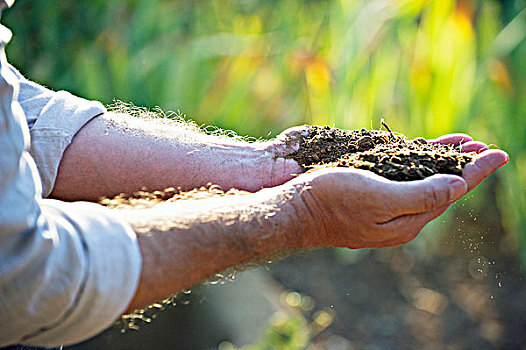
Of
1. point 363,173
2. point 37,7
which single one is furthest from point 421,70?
point 37,7

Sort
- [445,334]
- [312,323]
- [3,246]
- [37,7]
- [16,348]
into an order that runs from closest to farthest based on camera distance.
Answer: [3,246] < [16,348] < [445,334] < [312,323] < [37,7]

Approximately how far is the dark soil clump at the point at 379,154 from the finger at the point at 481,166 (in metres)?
0.01

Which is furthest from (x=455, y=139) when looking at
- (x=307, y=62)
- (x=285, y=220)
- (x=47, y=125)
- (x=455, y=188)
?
(x=307, y=62)

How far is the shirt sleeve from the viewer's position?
97 cm

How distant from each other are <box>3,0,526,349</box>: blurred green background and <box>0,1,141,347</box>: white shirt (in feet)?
5.36

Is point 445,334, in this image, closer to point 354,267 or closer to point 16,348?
point 354,267

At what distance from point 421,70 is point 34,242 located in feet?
6.13

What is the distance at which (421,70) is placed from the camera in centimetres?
225

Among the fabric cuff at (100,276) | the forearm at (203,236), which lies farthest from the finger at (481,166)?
the fabric cuff at (100,276)

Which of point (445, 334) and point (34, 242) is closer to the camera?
point (34, 242)

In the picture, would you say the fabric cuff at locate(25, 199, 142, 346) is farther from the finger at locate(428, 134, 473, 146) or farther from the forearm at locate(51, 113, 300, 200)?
the finger at locate(428, 134, 473, 146)

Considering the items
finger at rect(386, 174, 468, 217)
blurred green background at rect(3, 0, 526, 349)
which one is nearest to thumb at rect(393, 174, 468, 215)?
finger at rect(386, 174, 468, 217)

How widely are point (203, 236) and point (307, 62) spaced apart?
1.75 m

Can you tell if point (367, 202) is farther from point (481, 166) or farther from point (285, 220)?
point (481, 166)
